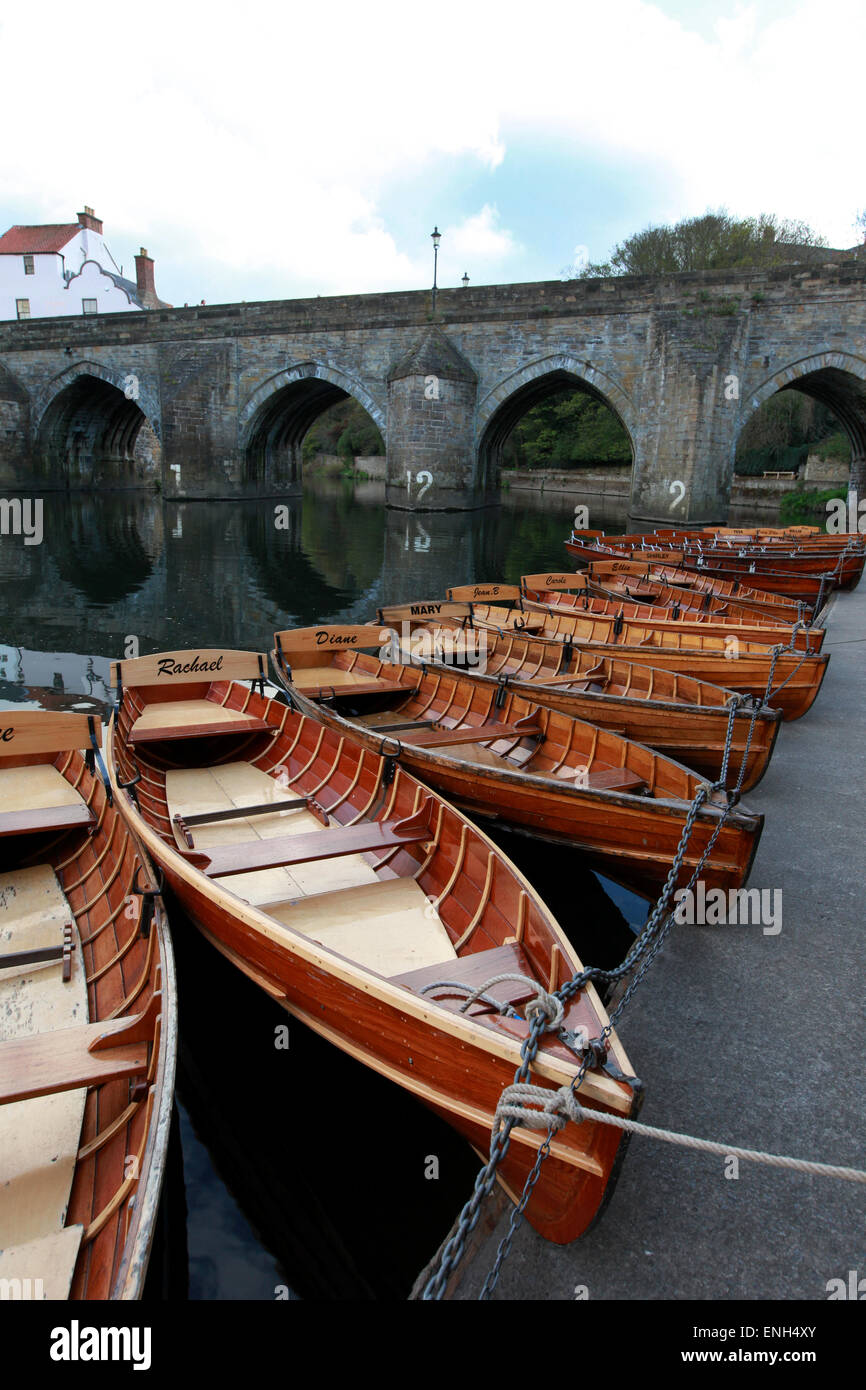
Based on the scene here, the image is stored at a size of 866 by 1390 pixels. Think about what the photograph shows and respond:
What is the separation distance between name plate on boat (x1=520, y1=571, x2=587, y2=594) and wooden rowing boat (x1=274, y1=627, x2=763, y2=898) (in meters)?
4.27

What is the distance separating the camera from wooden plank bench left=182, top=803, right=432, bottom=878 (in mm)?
4195

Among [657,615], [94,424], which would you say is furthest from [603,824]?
[94,424]

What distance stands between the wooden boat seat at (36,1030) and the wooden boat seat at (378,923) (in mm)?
1037

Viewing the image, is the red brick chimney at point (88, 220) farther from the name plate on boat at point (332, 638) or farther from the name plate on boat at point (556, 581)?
the name plate on boat at point (332, 638)

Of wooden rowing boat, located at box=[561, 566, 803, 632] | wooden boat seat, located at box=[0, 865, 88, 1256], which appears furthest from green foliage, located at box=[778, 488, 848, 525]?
wooden boat seat, located at box=[0, 865, 88, 1256]

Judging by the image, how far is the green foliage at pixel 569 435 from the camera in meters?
42.3

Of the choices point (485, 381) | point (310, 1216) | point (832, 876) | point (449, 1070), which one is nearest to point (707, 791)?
point (832, 876)

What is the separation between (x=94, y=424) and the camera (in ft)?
127

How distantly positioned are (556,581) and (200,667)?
665 centimetres

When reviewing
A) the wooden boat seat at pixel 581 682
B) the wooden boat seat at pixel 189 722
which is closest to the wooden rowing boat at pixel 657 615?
the wooden boat seat at pixel 581 682

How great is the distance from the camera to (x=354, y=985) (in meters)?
2.97

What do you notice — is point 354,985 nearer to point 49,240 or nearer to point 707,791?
point 707,791

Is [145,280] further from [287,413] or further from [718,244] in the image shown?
[718,244]

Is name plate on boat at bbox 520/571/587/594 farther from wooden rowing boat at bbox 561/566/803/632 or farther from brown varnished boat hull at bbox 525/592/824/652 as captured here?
brown varnished boat hull at bbox 525/592/824/652
